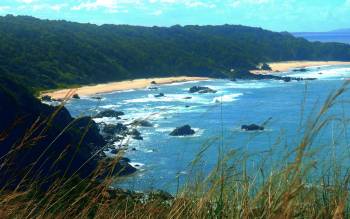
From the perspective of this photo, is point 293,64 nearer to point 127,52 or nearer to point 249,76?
point 249,76

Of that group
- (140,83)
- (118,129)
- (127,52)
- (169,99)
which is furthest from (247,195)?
(127,52)

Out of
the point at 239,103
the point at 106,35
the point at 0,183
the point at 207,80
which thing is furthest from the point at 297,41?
the point at 0,183

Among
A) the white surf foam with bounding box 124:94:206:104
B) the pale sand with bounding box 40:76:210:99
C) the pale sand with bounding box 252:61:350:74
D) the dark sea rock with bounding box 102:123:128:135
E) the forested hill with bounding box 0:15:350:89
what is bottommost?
the pale sand with bounding box 40:76:210:99

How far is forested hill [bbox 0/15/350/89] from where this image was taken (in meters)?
46.7

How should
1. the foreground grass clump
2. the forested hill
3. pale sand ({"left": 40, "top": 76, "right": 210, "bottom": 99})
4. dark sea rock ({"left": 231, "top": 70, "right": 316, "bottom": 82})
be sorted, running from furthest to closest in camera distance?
dark sea rock ({"left": 231, "top": 70, "right": 316, "bottom": 82}) < the forested hill < pale sand ({"left": 40, "top": 76, "right": 210, "bottom": 99}) < the foreground grass clump

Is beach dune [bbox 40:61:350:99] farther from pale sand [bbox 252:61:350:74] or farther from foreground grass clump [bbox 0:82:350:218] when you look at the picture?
foreground grass clump [bbox 0:82:350:218]

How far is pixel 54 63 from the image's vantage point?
159 feet

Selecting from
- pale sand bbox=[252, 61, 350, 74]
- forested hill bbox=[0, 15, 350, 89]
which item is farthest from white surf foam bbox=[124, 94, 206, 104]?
pale sand bbox=[252, 61, 350, 74]

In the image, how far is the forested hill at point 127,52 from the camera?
4669 cm

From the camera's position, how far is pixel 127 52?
60.0m

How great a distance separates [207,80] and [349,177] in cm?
4947

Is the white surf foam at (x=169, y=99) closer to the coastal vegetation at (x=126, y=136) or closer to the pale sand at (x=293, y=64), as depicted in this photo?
Answer: the coastal vegetation at (x=126, y=136)

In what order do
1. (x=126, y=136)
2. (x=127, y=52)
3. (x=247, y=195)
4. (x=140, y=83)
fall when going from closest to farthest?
(x=247, y=195) < (x=126, y=136) < (x=140, y=83) < (x=127, y=52)

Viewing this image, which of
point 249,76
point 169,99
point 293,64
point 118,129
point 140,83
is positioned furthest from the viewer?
point 293,64
